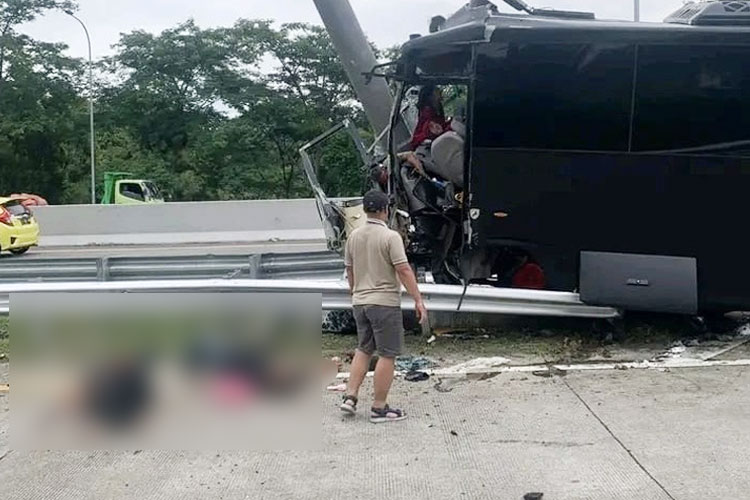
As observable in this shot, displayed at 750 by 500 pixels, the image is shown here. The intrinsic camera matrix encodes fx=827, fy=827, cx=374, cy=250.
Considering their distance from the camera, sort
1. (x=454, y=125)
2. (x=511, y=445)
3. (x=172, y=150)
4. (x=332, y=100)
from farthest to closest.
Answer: (x=172, y=150) → (x=332, y=100) → (x=454, y=125) → (x=511, y=445)

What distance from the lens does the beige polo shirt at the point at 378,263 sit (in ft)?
18.9

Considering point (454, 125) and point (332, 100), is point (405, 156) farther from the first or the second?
point (332, 100)

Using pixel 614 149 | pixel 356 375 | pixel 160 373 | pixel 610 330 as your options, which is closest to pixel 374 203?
pixel 356 375

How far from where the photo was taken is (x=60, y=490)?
4652 mm

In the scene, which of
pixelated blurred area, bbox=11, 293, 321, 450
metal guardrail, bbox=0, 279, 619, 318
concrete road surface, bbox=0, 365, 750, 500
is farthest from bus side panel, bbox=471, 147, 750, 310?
pixelated blurred area, bbox=11, 293, 321, 450

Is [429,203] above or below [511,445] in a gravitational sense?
above

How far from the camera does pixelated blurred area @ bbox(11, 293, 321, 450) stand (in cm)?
496

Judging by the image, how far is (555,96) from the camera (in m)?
7.31

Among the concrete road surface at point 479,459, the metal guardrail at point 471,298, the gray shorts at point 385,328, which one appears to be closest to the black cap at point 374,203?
the gray shorts at point 385,328

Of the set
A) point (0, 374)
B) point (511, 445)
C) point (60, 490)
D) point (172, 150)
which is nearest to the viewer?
point (60, 490)

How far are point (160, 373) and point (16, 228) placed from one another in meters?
15.8

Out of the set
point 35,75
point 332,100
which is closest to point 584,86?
point 332,100

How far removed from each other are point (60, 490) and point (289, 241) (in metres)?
17.3

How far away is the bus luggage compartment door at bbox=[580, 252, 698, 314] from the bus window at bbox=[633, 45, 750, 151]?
111 centimetres
